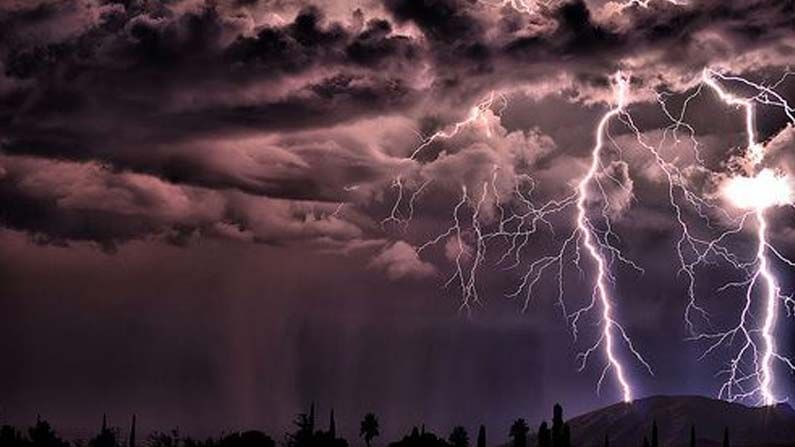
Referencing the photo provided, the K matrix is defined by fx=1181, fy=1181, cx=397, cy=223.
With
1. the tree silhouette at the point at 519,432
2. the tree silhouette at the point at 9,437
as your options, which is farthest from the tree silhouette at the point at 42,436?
the tree silhouette at the point at 519,432

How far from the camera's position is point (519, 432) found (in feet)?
328

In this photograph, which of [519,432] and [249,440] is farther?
[519,432]

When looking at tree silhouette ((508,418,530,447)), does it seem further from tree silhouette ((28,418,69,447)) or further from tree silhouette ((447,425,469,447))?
tree silhouette ((28,418,69,447))

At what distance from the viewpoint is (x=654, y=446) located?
8369 cm

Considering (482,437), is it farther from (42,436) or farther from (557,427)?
(42,436)

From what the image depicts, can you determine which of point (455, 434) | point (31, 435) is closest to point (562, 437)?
point (455, 434)

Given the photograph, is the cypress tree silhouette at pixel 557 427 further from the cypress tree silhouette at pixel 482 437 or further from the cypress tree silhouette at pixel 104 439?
the cypress tree silhouette at pixel 104 439

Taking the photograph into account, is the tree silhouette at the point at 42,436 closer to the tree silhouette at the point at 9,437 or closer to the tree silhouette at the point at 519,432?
the tree silhouette at the point at 9,437

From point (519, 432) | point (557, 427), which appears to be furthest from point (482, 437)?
point (519, 432)

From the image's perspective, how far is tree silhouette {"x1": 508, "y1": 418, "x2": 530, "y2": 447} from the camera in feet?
314

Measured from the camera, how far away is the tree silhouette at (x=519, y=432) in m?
95.6

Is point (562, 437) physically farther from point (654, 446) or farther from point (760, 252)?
point (760, 252)

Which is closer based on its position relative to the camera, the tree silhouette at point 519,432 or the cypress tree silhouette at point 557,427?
the cypress tree silhouette at point 557,427

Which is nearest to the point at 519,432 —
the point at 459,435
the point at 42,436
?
the point at 459,435
